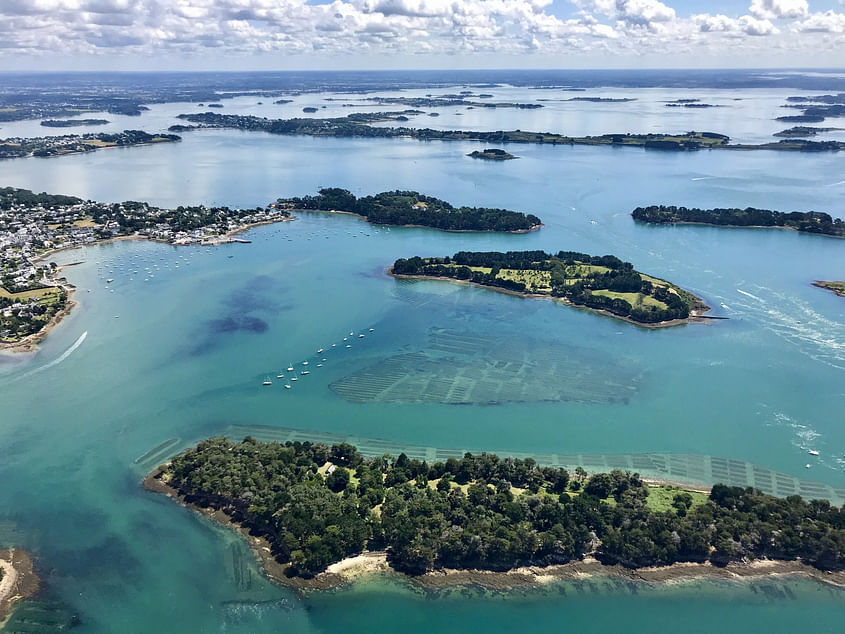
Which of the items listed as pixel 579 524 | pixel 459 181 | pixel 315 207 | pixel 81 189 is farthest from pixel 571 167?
pixel 579 524

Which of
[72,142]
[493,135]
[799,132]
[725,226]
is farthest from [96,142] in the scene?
[799,132]

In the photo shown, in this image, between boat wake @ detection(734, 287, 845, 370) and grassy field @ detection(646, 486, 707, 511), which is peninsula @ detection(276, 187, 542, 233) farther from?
grassy field @ detection(646, 486, 707, 511)

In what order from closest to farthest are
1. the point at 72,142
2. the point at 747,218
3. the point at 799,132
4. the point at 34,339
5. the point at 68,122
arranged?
the point at 34,339 < the point at 747,218 < the point at 72,142 < the point at 799,132 < the point at 68,122

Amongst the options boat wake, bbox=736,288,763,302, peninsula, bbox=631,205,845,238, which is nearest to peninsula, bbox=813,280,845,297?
boat wake, bbox=736,288,763,302

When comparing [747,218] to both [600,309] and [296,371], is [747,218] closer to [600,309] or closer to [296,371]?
[600,309]

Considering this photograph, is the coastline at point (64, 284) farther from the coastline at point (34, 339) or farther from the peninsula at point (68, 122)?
the peninsula at point (68, 122)

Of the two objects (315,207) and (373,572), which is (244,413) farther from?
(315,207)
